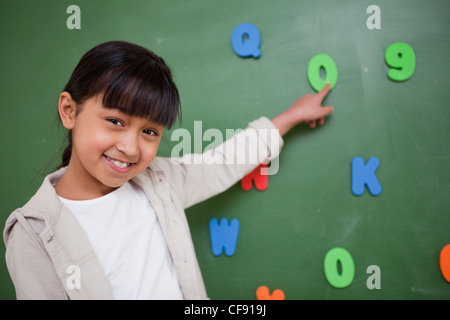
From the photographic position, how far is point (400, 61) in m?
0.94

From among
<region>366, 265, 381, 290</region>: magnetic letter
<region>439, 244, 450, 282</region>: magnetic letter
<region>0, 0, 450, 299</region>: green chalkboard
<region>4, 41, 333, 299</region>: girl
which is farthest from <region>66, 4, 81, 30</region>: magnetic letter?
<region>439, 244, 450, 282</region>: magnetic letter

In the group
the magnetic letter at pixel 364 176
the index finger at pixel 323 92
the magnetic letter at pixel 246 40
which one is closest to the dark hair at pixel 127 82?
the magnetic letter at pixel 246 40

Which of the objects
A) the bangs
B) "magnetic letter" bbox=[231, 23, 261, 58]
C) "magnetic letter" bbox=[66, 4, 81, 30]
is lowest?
the bangs

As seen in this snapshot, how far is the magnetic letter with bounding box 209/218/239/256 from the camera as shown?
3.31 ft

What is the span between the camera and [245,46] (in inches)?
38.5

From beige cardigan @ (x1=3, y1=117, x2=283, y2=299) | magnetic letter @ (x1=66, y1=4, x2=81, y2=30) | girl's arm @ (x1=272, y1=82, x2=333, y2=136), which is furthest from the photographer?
magnetic letter @ (x1=66, y1=4, x2=81, y2=30)

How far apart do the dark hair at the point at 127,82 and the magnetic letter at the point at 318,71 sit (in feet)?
1.45

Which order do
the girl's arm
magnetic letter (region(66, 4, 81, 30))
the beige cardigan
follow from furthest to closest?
magnetic letter (region(66, 4, 81, 30)) < the girl's arm < the beige cardigan

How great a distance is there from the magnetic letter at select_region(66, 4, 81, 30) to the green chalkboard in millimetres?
14

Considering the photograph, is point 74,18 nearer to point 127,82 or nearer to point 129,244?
point 127,82

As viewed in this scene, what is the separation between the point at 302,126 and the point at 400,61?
1.08 ft

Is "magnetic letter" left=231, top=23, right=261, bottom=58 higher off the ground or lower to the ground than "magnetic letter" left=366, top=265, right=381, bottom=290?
higher

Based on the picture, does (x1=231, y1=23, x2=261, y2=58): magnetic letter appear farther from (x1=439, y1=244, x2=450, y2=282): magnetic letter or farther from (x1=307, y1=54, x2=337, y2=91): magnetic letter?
(x1=439, y1=244, x2=450, y2=282): magnetic letter

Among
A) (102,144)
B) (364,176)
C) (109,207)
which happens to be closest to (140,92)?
(102,144)
